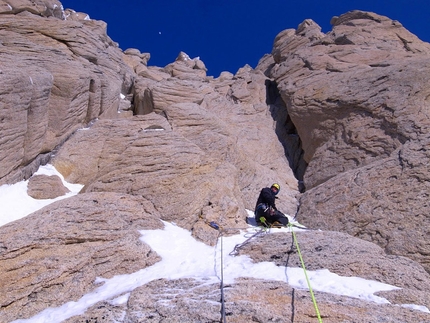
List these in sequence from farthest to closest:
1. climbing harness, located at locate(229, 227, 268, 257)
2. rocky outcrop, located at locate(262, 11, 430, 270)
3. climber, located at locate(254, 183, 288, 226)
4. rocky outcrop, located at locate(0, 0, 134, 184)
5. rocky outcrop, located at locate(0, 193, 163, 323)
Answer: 1. rocky outcrop, located at locate(0, 0, 134, 184)
2. climber, located at locate(254, 183, 288, 226)
3. rocky outcrop, located at locate(262, 11, 430, 270)
4. climbing harness, located at locate(229, 227, 268, 257)
5. rocky outcrop, located at locate(0, 193, 163, 323)

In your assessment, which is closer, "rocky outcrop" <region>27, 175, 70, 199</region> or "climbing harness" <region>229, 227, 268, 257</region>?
"climbing harness" <region>229, 227, 268, 257</region>

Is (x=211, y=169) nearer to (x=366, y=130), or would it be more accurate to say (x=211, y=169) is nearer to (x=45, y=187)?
(x=45, y=187)

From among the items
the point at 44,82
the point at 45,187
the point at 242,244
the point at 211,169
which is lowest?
the point at 242,244

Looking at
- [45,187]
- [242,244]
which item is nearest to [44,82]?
[45,187]

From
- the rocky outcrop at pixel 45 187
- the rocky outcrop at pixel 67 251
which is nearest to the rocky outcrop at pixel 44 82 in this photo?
the rocky outcrop at pixel 45 187

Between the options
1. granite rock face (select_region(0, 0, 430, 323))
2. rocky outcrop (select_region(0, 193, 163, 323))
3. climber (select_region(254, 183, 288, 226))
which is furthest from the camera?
climber (select_region(254, 183, 288, 226))

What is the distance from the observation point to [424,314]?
8.70 meters

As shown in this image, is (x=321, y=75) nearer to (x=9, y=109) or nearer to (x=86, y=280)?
(x=9, y=109)

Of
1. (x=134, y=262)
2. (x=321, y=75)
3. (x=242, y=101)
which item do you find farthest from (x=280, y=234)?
(x=242, y=101)

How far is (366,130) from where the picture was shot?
872 inches

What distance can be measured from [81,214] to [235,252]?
5.71 m

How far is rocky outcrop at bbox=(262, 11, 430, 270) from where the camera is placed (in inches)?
623

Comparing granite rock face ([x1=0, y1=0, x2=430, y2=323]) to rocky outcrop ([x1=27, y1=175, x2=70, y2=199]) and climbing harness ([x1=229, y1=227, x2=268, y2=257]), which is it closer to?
rocky outcrop ([x1=27, y1=175, x2=70, y2=199])

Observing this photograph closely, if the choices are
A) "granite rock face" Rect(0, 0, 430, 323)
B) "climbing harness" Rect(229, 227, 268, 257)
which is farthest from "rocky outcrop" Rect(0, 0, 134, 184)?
"climbing harness" Rect(229, 227, 268, 257)
